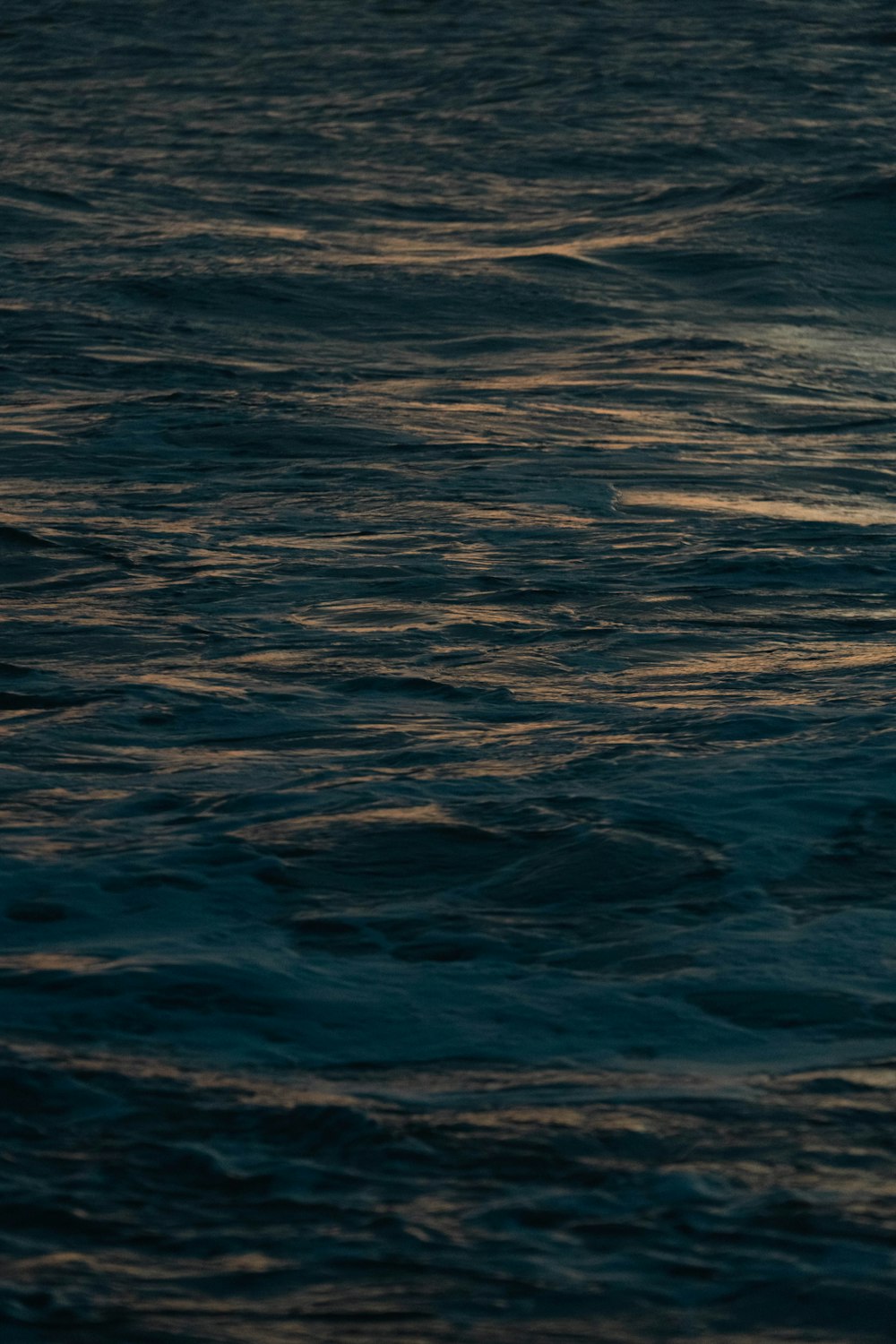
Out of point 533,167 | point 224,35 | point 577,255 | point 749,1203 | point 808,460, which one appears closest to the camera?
point 749,1203

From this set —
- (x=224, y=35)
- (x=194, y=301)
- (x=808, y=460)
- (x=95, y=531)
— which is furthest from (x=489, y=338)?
(x=224, y=35)

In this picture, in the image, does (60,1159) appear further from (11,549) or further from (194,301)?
(194,301)

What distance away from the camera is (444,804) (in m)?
4.00

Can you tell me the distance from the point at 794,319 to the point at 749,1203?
7.96m

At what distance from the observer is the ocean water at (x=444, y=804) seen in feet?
8.63

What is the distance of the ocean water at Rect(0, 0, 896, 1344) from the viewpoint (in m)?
2.63

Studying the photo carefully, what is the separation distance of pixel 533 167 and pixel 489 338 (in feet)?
14.5

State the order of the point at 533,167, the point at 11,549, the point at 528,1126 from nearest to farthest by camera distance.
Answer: the point at 528,1126
the point at 11,549
the point at 533,167

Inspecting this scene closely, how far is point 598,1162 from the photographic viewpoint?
281 centimetres

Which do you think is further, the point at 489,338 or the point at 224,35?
the point at 224,35

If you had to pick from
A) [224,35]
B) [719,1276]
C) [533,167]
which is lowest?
[719,1276]

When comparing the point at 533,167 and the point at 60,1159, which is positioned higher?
the point at 533,167

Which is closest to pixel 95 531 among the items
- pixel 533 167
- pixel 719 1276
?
pixel 719 1276

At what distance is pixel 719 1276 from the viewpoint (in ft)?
8.40
